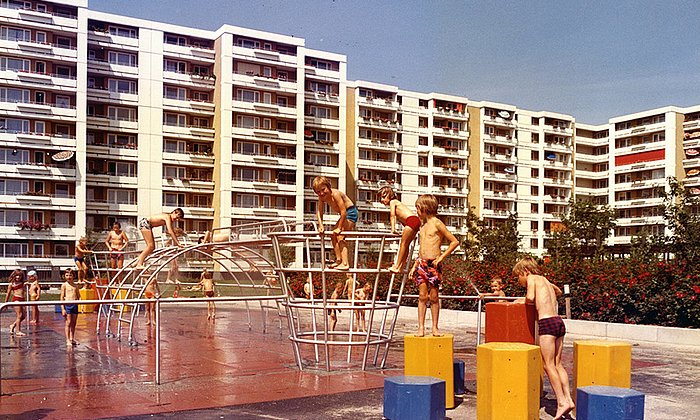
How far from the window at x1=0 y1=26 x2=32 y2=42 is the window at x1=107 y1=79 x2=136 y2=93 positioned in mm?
7335

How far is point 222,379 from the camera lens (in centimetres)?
1005

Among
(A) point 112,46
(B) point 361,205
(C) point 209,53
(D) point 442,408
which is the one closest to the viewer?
(D) point 442,408

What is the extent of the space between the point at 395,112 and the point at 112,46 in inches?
1238

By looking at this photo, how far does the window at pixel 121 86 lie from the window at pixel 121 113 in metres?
1.58

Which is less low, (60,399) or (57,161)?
(57,161)

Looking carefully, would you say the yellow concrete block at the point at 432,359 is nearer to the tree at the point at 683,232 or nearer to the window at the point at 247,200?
the tree at the point at 683,232

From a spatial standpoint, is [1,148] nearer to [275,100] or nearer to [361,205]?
[275,100]

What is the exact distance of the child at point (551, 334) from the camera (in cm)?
Result: 749

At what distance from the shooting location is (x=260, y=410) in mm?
7859

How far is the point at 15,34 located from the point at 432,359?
2353 inches

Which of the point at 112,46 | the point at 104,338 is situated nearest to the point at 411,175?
the point at 112,46

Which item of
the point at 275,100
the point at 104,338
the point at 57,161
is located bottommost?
the point at 104,338

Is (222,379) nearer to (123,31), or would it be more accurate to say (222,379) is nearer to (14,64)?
(14,64)

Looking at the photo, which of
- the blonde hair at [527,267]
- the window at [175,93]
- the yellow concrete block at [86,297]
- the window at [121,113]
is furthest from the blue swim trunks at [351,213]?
the window at [175,93]
